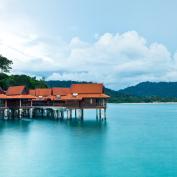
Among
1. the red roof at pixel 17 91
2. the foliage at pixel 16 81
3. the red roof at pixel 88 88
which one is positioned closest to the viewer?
the red roof at pixel 88 88

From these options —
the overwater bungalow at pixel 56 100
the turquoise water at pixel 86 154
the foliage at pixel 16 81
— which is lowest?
the turquoise water at pixel 86 154

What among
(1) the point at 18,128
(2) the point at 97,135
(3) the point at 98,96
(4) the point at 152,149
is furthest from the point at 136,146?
(3) the point at 98,96

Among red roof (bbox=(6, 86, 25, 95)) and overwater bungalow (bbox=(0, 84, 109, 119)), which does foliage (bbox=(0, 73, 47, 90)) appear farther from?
red roof (bbox=(6, 86, 25, 95))

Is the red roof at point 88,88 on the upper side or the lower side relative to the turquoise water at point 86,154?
upper

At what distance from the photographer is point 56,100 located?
7656 cm

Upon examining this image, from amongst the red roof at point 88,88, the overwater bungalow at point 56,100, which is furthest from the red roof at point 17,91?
the red roof at point 88,88

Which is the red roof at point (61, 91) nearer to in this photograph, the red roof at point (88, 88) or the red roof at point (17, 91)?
the red roof at point (88, 88)

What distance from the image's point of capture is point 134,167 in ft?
105

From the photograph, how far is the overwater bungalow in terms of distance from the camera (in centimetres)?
7000

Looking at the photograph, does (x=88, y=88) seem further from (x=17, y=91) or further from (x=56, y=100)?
(x=17, y=91)

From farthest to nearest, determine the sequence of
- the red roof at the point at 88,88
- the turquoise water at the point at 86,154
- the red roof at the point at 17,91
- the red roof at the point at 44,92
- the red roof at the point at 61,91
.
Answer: the red roof at the point at 44,92 < the red roof at the point at 61,91 < the red roof at the point at 17,91 < the red roof at the point at 88,88 < the turquoise water at the point at 86,154

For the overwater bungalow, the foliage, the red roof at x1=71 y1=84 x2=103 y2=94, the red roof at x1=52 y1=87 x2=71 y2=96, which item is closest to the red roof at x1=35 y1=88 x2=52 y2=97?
the overwater bungalow

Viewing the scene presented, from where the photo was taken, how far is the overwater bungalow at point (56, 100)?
70.0m

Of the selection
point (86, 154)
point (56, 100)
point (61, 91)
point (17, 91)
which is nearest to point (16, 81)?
point (61, 91)
